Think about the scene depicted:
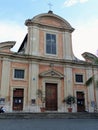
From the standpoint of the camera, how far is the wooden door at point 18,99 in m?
21.5

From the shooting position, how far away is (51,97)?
23422 millimetres

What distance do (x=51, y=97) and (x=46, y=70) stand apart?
289 centimetres

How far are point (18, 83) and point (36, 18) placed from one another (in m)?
7.65

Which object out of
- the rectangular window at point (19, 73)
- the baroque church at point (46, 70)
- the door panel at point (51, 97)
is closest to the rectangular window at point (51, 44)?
the baroque church at point (46, 70)

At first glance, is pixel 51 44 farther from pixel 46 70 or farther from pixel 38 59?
pixel 46 70

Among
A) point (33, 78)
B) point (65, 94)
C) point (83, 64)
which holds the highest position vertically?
point (83, 64)

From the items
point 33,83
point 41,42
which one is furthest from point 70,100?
point 41,42

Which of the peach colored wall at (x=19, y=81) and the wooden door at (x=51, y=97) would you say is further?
the wooden door at (x=51, y=97)

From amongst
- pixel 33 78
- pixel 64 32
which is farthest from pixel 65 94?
pixel 64 32

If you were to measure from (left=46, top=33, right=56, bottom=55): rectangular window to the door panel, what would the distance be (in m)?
3.78

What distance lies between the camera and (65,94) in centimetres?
2367

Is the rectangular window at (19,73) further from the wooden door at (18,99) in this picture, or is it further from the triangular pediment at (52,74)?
the triangular pediment at (52,74)

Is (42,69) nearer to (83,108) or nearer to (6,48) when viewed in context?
(6,48)

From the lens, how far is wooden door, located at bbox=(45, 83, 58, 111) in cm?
2302
